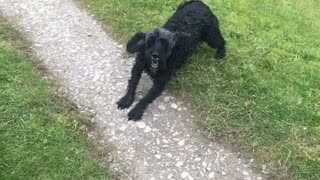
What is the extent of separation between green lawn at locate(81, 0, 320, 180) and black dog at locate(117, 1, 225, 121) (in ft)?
1.09

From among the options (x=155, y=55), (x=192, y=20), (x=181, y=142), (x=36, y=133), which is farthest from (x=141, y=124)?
(x=192, y=20)

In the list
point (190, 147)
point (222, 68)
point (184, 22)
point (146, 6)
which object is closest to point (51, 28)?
point (146, 6)

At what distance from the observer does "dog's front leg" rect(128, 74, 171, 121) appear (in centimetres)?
588

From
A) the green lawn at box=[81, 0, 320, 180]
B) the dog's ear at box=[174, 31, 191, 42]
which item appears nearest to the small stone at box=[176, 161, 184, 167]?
the green lawn at box=[81, 0, 320, 180]

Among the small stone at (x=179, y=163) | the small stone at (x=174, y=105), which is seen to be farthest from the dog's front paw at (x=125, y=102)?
the small stone at (x=179, y=163)

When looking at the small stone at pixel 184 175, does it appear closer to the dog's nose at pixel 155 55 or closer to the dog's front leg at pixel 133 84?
the dog's front leg at pixel 133 84

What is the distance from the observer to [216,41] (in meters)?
7.04

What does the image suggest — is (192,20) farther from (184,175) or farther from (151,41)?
(184,175)

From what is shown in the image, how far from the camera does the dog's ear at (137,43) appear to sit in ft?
19.5

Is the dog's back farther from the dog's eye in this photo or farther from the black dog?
the dog's eye

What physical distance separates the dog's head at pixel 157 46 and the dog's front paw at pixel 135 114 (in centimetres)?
61

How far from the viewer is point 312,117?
6.12 metres

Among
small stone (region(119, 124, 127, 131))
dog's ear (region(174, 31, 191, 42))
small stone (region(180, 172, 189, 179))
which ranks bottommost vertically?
small stone (region(119, 124, 127, 131))

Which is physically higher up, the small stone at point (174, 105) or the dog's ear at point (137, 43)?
the dog's ear at point (137, 43)
